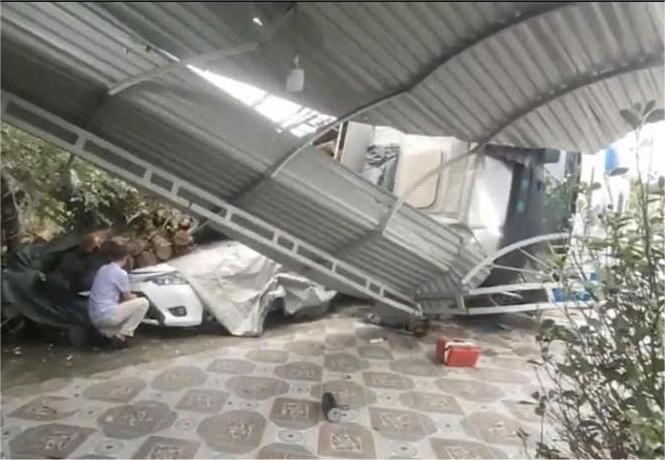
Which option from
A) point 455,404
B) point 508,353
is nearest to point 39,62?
point 455,404

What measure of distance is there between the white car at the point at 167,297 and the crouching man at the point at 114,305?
188mm

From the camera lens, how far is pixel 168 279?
13.4 feet

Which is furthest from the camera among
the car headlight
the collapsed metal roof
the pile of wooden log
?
the pile of wooden log

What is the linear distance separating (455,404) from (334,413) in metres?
0.89

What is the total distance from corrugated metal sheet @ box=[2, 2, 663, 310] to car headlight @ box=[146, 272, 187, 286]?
1.50 m

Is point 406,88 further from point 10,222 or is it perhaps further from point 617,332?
point 10,222

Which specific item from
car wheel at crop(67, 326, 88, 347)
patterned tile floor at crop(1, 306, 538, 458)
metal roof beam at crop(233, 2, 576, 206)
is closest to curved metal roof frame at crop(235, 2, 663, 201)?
metal roof beam at crop(233, 2, 576, 206)

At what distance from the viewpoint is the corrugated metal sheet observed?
1472 millimetres

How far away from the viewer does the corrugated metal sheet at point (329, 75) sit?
147 centimetres

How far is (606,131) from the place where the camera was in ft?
7.62

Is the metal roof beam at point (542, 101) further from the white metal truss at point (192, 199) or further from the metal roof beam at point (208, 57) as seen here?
the metal roof beam at point (208, 57)

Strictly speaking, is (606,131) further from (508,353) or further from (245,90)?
(508,353)

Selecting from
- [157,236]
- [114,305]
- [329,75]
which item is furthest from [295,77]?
[157,236]

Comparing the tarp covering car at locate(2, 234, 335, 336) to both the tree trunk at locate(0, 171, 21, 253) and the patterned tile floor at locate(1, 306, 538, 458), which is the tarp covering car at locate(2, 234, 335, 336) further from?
the patterned tile floor at locate(1, 306, 538, 458)
